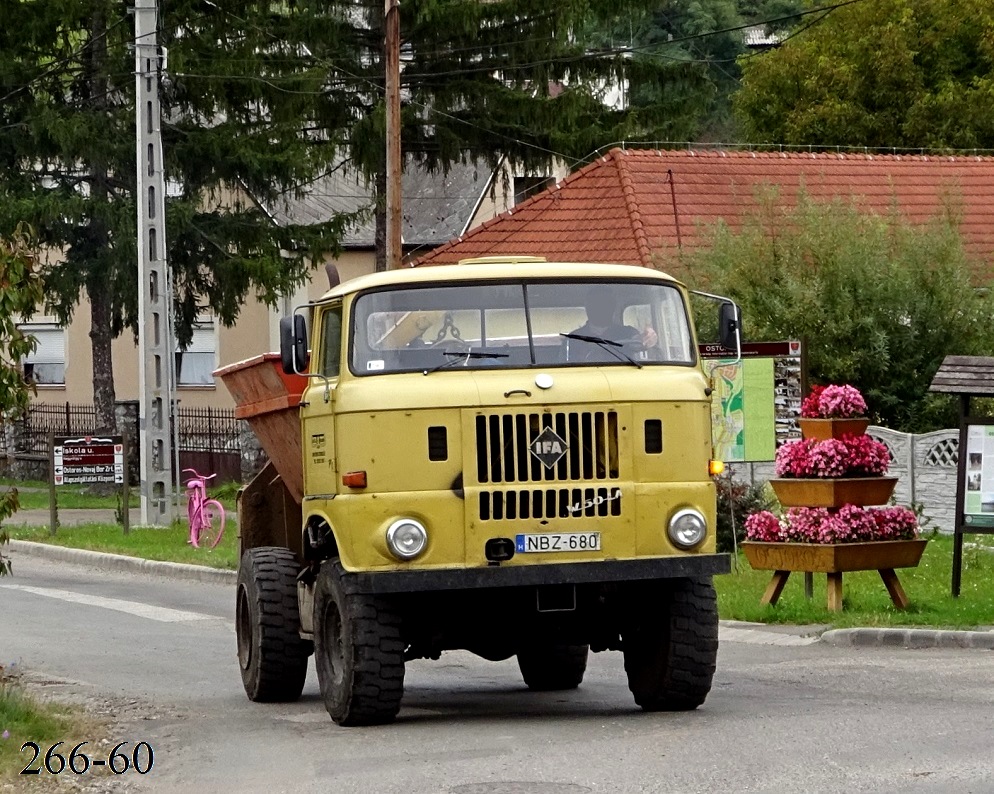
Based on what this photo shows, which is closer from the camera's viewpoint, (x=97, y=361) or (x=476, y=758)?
(x=476, y=758)

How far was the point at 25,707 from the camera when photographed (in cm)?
1078

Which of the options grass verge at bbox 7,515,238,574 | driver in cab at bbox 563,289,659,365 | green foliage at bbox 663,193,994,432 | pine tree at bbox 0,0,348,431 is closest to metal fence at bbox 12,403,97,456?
pine tree at bbox 0,0,348,431

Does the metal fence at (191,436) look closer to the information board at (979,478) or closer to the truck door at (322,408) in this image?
the information board at (979,478)

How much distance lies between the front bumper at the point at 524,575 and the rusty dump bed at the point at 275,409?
196 cm

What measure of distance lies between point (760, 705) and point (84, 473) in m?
18.5

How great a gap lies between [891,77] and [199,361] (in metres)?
18.9

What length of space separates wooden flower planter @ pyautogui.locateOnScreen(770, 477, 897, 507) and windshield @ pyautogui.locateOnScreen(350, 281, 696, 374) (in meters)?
5.29

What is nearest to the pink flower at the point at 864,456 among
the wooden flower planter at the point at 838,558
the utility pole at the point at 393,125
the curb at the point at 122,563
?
the wooden flower planter at the point at 838,558

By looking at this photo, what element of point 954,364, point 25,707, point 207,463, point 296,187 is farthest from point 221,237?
point 25,707

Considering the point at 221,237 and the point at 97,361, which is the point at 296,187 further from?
the point at 97,361

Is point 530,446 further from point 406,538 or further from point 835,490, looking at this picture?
point 835,490

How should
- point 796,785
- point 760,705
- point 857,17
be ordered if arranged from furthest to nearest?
point 857,17
point 760,705
point 796,785

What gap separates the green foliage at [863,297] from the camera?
26062 mm

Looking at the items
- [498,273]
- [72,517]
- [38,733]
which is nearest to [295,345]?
[498,273]
